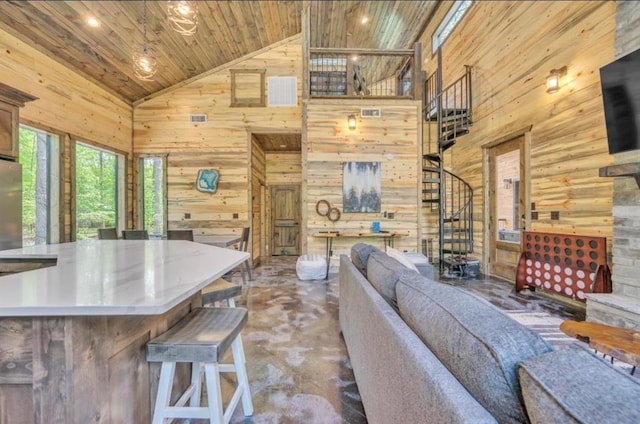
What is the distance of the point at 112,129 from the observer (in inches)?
212

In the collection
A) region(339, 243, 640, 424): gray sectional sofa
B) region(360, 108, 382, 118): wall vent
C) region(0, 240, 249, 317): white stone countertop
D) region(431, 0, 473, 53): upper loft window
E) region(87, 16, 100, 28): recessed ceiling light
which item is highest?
region(431, 0, 473, 53): upper loft window

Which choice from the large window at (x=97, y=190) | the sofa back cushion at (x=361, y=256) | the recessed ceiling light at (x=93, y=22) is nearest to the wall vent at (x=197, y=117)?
the large window at (x=97, y=190)

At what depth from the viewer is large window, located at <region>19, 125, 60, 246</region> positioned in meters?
3.84

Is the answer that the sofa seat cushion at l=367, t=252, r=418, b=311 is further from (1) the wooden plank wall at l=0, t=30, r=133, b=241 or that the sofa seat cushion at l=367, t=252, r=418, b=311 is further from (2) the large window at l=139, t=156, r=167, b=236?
(2) the large window at l=139, t=156, r=167, b=236

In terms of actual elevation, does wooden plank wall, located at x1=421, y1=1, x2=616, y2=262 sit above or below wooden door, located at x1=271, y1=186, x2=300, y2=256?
above

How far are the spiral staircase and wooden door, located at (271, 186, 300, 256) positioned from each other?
347 centimetres

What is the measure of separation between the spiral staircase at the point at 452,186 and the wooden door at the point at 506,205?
0.38m

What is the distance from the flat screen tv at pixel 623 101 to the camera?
2.40 m

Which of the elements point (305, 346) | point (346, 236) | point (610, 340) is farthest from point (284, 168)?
point (610, 340)

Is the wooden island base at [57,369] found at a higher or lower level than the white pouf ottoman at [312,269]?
higher

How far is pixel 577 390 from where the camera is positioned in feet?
1.73

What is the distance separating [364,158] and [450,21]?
4.03 metres

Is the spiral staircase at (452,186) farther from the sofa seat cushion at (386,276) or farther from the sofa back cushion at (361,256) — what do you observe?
the sofa seat cushion at (386,276)

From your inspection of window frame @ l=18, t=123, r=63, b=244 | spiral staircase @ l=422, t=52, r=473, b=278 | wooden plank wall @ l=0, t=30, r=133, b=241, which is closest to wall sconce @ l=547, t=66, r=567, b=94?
spiral staircase @ l=422, t=52, r=473, b=278
